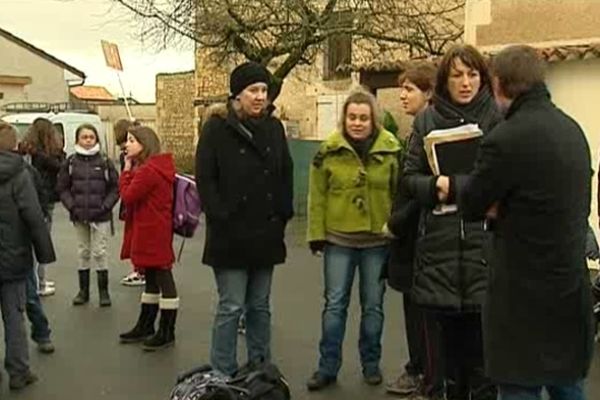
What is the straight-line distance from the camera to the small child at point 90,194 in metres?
8.92

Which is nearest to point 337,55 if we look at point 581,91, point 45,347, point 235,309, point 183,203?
point 581,91

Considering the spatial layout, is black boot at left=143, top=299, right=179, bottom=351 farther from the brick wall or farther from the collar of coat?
the brick wall

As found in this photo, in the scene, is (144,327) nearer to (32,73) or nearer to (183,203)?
(183,203)

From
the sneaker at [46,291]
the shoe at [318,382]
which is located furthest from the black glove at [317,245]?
the sneaker at [46,291]

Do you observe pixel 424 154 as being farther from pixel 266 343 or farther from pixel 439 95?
pixel 266 343

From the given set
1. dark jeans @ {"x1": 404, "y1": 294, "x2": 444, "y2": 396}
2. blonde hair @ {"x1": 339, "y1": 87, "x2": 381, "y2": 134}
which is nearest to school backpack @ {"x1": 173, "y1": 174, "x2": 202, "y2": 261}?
blonde hair @ {"x1": 339, "y1": 87, "x2": 381, "y2": 134}

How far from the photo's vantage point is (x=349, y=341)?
758 centimetres

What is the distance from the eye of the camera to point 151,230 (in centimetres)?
747

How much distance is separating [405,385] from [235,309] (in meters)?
1.16

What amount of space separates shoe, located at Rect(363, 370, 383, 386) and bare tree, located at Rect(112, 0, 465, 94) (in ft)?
40.0

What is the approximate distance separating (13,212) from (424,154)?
9.01ft

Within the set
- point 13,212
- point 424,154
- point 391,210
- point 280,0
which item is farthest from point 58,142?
point 280,0

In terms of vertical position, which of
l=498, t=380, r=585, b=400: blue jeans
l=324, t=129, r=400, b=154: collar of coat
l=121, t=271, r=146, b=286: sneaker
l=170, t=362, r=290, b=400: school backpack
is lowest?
l=121, t=271, r=146, b=286: sneaker

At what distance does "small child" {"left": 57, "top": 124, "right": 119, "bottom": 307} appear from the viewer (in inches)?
351
